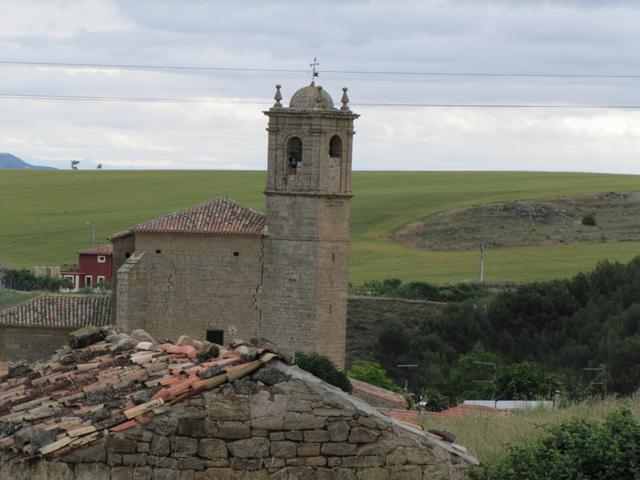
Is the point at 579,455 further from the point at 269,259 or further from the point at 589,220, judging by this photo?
the point at 589,220

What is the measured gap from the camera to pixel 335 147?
46.7 m

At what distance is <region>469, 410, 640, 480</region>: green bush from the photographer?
11109 millimetres

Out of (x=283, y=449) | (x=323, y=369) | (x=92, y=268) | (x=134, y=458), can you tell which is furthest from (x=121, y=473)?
(x=92, y=268)

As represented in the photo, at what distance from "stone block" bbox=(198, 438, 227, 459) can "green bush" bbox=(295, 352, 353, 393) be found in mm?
22335

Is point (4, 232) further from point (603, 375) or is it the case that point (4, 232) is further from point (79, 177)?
point (603, 375)

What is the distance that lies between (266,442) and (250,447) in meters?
0.12

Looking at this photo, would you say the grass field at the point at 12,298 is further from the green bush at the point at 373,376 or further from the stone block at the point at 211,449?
the stone block at the point at 211,449

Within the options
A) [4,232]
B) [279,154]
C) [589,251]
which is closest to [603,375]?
[279,154]

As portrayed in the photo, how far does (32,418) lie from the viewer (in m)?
13.2

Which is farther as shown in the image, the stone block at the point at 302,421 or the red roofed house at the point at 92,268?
the red roofed house at the point at 92,268

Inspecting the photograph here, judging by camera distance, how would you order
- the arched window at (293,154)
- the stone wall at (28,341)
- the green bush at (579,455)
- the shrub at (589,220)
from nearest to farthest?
the green bush at (579,455), the stone wall at (28,341), the arched window at (293,154), the shrub at (589,220)

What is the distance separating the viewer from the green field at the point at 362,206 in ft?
248

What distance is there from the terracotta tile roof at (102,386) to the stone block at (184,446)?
0.80 feet

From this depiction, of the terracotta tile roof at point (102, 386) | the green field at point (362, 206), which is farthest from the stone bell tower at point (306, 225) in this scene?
the terracotta tile roof at point (102, 386)
